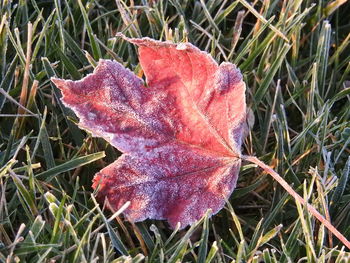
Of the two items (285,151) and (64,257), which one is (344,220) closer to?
(285,151)

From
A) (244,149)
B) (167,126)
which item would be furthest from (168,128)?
(244,149)

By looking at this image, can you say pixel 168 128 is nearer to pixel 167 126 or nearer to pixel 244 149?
pixel 167 126

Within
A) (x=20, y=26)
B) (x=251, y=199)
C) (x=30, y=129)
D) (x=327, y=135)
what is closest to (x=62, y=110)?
Answer: (x=30, y=129)

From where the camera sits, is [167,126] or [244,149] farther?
[244,149]

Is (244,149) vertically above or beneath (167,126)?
beneath
